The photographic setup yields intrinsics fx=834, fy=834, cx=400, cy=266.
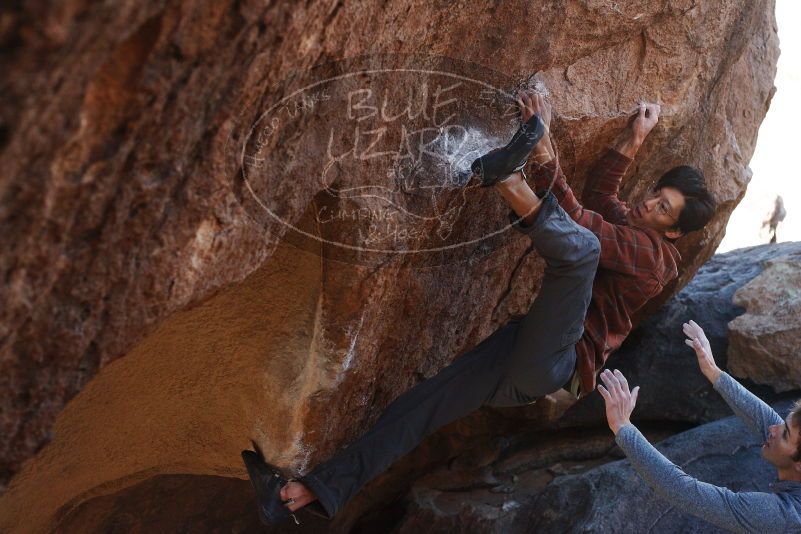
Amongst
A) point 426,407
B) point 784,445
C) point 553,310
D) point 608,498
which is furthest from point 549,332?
point 608,498

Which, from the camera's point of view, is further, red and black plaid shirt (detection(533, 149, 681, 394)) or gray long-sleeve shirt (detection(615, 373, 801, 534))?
red and black plaid shirt (detection(533, 149, 681, 394))

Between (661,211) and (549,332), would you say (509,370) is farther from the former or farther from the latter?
(661,211)

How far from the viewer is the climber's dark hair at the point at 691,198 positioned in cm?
325

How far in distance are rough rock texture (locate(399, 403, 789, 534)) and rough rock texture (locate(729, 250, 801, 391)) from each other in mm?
200

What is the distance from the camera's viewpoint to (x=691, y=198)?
3270 mm

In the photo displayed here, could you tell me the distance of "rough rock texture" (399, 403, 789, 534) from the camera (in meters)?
3.73

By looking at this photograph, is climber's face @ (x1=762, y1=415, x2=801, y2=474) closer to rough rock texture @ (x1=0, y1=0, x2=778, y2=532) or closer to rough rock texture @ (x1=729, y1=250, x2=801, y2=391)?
rough rock texture @ (x1=0, y1=0, x2=778, y2=532)

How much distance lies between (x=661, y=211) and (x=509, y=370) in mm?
871

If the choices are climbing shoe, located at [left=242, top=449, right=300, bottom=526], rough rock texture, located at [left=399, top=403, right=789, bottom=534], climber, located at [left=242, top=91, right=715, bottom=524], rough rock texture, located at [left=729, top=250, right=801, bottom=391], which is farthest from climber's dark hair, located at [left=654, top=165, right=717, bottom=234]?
climbing shoe, located at [left=242, top=449, right=300, bottom=526]

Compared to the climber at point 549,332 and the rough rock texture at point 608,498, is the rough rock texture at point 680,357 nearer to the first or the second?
the rough rock texture at point 608,498

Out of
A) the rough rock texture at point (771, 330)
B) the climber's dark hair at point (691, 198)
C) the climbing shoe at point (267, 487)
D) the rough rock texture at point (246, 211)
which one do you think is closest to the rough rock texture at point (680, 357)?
the rough rock texture at point (771, 330)

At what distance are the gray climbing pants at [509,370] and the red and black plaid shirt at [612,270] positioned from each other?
16 centimetres

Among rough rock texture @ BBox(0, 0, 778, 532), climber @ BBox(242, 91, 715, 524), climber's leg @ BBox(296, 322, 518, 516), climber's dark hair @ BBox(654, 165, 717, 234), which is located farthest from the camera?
climber's dark hair @ BBox(654, 165, 717, 234)

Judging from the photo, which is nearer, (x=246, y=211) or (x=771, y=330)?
(x=246, y=211)
